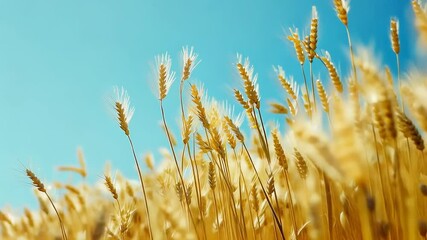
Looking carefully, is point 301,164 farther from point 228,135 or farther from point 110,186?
point 110,186

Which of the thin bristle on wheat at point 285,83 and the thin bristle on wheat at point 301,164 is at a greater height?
the thin bristle on wheat at point 285,83

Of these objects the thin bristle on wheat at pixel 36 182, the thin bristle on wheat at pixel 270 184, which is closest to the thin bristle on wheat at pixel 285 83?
the thin bristle on wheat at pixel 270 184

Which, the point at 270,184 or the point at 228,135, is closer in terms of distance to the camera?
the point at 270,184

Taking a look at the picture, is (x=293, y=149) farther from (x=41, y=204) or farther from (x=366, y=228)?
(x=41, y=204)

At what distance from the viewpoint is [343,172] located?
59 cm

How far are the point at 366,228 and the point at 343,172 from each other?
145 mm

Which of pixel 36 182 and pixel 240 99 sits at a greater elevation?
pixel 240 99

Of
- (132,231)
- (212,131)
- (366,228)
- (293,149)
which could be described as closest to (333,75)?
(293,149)

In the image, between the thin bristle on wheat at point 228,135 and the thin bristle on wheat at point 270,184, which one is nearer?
the thin bristle on wheat at point 270,184

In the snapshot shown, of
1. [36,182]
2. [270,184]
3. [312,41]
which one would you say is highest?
[312,41]

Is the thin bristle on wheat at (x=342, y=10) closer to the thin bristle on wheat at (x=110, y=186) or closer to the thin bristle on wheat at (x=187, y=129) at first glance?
the thin bristle on wheat at (x=187, y=129)

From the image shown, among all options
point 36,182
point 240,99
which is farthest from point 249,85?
point 36,182

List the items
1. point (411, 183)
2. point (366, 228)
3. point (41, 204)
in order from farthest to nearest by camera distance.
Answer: point (41, 204) → point (411, 183) → point (366, 228)

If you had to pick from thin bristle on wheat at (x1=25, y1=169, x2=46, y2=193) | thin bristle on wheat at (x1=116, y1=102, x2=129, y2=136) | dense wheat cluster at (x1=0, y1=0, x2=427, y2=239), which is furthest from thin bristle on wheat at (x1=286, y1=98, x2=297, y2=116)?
thin bristle on wheat at (x1=25, y1=169, x2=46, y2=193)
